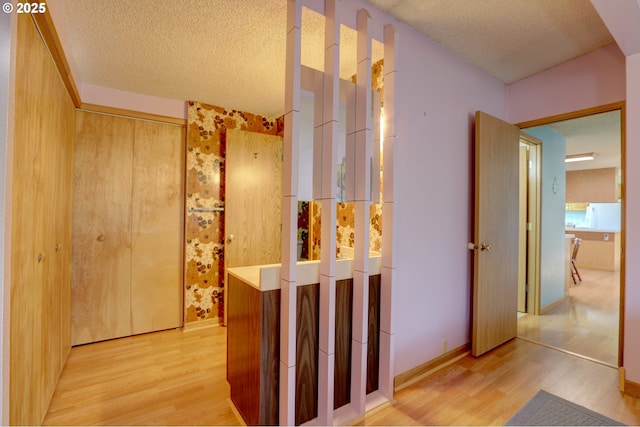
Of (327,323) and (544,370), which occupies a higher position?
(327,323)

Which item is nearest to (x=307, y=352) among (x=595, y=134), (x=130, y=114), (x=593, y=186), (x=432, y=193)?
(x=432, y=193)

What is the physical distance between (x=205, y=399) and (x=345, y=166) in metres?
1.76

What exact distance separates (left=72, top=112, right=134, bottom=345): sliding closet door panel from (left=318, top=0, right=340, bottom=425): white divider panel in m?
2.23

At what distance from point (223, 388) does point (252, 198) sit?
1.91 metres

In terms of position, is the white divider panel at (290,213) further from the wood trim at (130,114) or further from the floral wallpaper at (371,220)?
the wood trim at (130,114)

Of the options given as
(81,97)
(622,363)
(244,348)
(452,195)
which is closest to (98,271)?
(81,97)

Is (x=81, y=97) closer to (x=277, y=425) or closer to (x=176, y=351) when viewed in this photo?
(x=176, y=351)

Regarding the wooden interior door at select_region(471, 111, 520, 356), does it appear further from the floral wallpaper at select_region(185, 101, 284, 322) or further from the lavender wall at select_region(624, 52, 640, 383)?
the floral wallpaper at select_region(185, 101, 284, 322)

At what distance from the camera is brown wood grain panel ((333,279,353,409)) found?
1730mm

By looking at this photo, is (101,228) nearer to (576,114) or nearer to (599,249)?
(576,114)

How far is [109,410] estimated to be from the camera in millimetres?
1748

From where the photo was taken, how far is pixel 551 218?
11.9ft

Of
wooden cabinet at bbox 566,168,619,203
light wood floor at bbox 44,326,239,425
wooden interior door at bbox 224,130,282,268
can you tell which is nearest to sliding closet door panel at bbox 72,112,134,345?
light wood floor at bbox 44,326,239,425

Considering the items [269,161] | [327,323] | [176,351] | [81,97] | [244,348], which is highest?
[81,97]
